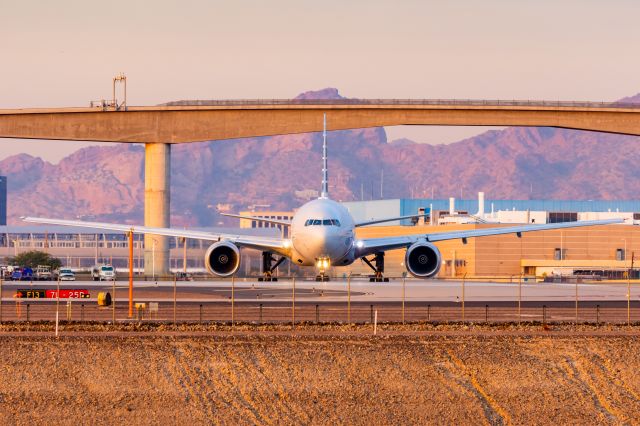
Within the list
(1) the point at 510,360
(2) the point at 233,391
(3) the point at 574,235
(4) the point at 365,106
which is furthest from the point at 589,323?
(3) the point at 574,235

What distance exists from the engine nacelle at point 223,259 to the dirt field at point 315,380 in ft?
116

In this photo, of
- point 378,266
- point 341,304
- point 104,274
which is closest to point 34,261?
point 104,274

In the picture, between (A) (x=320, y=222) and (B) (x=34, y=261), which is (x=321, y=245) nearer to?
(A) (x=320, y=222)

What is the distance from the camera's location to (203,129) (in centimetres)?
12419

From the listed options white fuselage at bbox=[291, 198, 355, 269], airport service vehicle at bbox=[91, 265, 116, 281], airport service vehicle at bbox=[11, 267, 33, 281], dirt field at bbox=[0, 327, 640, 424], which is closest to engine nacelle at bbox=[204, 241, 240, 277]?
white fuselage at bbox=[291, 198, 355, 269]

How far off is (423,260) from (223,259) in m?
12.9

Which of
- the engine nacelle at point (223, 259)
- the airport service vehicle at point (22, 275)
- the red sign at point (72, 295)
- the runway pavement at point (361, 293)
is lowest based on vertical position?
the airport service vehicle at point (22, 275)

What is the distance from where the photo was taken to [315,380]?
120ft

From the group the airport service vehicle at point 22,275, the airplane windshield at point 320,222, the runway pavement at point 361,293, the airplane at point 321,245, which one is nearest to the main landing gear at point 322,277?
the airplane at point 321,245

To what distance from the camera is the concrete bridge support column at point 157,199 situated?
12450 centimetres

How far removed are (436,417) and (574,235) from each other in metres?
139

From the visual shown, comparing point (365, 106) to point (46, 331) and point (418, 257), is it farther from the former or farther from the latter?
point (46, 331)

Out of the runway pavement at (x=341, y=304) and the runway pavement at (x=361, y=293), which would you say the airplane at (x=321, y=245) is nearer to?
the runway pavement at (x=361, y=293)

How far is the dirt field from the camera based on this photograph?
33.8 m
